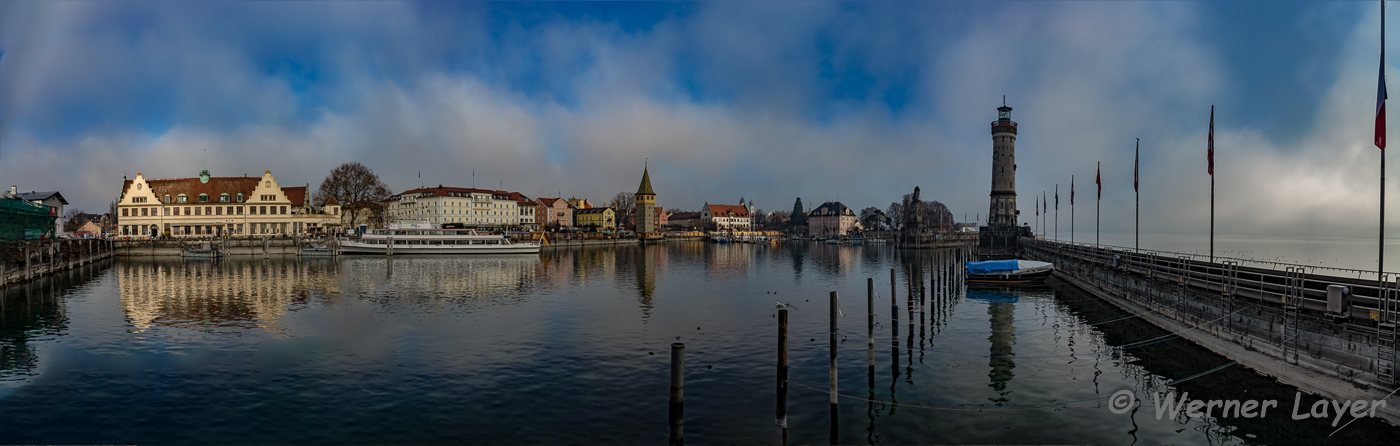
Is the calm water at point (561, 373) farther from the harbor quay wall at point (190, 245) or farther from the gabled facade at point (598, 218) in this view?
the gabled facade at point (598, 218)

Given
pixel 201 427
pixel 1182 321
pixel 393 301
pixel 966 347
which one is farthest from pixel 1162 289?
pixel 393 301

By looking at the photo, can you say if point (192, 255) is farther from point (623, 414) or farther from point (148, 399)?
point (623, 414)

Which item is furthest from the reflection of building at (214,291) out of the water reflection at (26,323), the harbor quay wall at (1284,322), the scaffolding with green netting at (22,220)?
the harbor quay wall at (1284,322)

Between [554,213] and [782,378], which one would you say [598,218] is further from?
[782,378]

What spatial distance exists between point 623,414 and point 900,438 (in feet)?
23.4

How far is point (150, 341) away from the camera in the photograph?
25.7 metres

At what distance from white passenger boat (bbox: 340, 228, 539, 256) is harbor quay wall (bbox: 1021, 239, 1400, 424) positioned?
270 ft

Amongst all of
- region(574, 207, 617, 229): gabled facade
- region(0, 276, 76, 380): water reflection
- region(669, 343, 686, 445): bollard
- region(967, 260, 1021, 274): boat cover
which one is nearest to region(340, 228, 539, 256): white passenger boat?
region(0, 276, 76, 380): water reflection

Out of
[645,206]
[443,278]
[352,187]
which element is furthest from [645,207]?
[443,278]

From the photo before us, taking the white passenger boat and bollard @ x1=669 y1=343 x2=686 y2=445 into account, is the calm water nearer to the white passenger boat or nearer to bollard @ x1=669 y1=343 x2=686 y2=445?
bollard @ x1=669 y1=343 x2=686 y2=445

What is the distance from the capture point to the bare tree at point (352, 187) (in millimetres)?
100312

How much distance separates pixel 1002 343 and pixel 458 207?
146 m

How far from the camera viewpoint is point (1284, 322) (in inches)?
758

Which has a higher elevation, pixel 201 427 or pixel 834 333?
pixel 834 333
